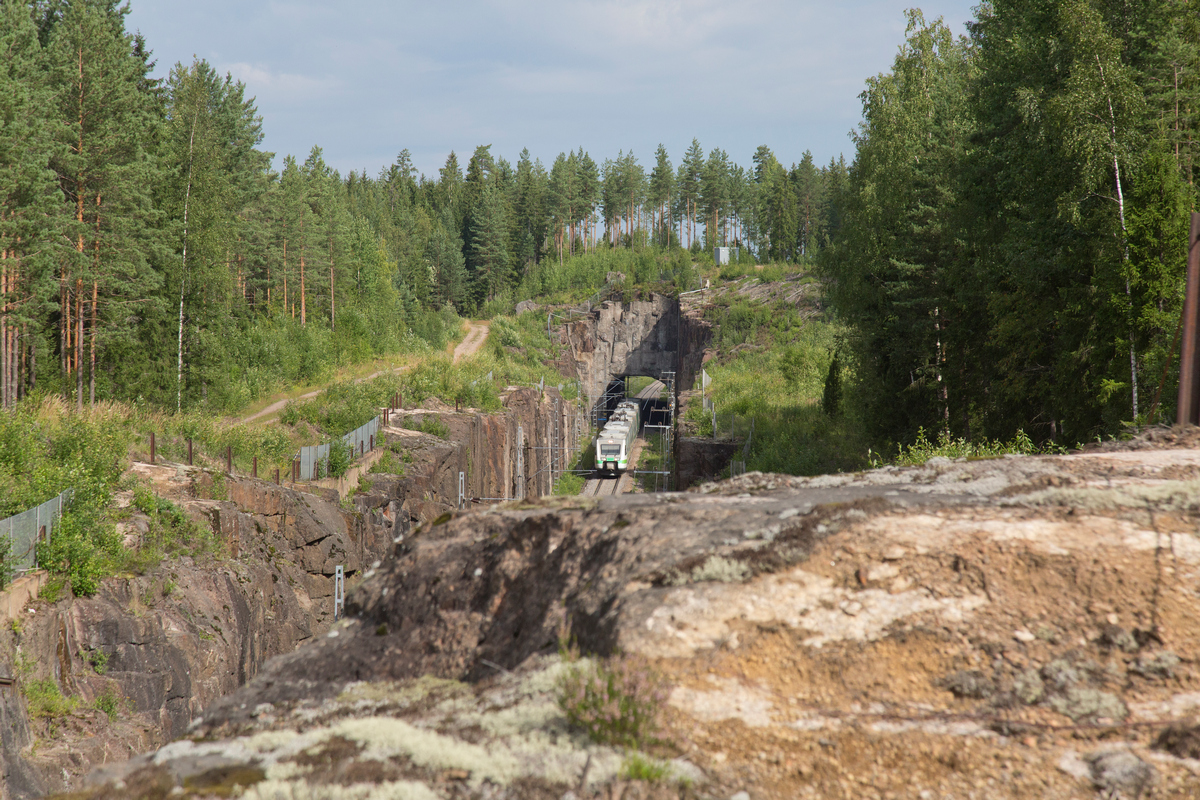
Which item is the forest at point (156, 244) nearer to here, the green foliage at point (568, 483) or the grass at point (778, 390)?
the green foliage at point (568, 483)

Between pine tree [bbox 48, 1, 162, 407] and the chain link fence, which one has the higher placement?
pine tree [bbox 48, 1, 162, 407]

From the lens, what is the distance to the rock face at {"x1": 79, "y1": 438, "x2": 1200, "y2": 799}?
4098 mm

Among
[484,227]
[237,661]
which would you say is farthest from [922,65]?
[484,227]

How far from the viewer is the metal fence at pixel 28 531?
44.3ft

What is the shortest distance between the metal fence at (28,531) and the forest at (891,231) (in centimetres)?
1346

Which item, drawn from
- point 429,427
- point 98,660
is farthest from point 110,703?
point 429,427

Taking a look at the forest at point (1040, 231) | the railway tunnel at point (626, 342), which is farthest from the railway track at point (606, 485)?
the railway tunnel at point (626, 342)

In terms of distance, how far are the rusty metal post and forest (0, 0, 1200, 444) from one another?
1430mm

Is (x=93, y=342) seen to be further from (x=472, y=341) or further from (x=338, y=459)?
(x=472, y=341)

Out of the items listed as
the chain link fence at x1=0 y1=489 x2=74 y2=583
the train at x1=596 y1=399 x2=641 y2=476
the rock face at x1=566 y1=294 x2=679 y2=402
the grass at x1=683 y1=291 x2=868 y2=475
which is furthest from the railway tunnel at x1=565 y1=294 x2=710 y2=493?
the chain link fence at x1=0 y1=489 x2=74 y2=583

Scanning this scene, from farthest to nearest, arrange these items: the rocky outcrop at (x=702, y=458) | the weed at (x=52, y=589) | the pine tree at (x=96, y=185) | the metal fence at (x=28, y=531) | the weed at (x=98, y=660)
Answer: the rocky outcrop at (x=702, y=458)
the pine tree at (x=96, y=185)
the weed at (x=98, y=660)
the weed at (x=52, y=589)
the metal fence at (x=28, y=531)

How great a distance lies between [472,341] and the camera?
250 feet

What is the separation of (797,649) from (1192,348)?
32.1 ft

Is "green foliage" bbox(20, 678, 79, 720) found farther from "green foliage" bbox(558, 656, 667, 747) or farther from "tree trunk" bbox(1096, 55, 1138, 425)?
"tree trunk" bbox(1096, 55, 1138, 425)
